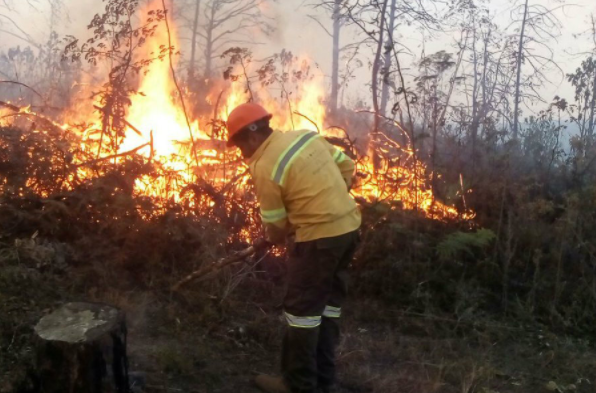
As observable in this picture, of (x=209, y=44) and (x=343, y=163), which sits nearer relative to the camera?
(x=343, y=163)

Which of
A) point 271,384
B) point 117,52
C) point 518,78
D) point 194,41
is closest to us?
point 271,384

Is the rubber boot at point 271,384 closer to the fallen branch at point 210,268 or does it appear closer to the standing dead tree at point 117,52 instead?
the fallen branch at point 210,268

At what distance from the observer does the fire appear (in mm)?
6782

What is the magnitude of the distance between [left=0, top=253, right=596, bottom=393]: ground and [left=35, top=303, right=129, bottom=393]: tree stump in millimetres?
413

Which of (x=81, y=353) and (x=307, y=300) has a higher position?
(x=307, y=300)

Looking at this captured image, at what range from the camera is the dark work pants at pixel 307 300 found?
429 centimetres

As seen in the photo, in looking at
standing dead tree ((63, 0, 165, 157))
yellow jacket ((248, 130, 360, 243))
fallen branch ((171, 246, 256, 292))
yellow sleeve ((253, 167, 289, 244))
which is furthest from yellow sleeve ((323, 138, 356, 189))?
standing dead tree ((63, 0, 165, 157))

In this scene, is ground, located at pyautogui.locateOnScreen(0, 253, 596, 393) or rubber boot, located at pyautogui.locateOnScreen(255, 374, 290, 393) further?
ground, located at pyautogui.locateOnScreen(0, 253, 596, 393)

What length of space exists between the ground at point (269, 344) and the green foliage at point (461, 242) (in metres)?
0.63

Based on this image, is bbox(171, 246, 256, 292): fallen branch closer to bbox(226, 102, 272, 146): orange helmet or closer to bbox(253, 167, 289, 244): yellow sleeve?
bbox(253, 167, 289, 244): yellow sleeve

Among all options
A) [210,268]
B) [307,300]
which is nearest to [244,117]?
[307,300]

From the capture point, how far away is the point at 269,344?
550 centimetres

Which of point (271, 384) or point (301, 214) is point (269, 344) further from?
point (301, 214)

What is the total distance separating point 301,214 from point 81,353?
5.16ft
